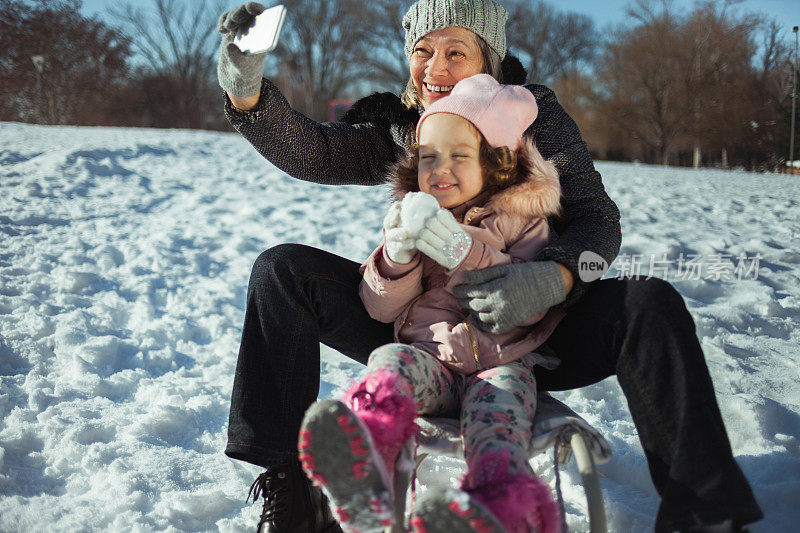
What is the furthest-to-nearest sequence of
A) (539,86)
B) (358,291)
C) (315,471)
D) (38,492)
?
(539,86)
(38,492)
(358,291)
(315,471)

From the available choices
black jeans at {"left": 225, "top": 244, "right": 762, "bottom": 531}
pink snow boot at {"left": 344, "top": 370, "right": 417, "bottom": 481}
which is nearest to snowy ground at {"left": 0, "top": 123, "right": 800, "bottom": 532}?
black jeans at {"left": 225, "top": 244, "right": 762, "bottom": 531}

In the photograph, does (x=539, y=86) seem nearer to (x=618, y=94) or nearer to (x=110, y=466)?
(x=110, y=466)

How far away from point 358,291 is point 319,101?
3124 centimetres

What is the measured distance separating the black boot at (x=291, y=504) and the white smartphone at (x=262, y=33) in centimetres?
101

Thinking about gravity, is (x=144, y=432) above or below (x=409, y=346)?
below

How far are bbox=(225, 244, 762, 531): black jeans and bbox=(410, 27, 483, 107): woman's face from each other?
0.61 metres

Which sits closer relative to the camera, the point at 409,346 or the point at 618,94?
the point at 409,346

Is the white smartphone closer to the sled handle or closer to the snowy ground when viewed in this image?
the sled handle

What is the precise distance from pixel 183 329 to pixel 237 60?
5.88ft

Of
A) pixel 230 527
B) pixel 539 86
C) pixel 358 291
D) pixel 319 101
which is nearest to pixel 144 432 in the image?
pixel 230 527

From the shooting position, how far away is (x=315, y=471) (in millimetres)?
1054

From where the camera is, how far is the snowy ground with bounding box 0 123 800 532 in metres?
1.76

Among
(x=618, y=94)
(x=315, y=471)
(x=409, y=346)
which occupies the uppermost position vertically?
(x=618, y=94)

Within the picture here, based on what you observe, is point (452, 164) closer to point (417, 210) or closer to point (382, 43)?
point (417, 210)
